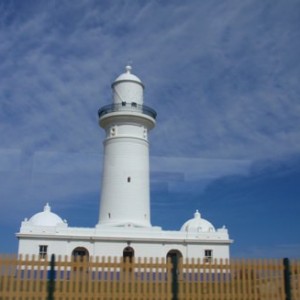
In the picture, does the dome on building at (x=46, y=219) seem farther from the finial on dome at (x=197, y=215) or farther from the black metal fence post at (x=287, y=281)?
the black metal fence post at (x=287, y=281)

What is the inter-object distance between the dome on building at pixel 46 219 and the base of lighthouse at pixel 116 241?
710 mm

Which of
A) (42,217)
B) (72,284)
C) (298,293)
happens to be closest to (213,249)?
(42,217)

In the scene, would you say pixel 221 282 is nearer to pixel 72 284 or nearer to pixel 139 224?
pixel 72 284

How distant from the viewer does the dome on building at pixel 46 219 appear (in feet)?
81.6

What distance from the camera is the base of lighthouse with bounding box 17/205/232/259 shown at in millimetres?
22703

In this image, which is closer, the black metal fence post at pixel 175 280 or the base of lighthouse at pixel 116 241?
the black metal fence post at pixel 175 280

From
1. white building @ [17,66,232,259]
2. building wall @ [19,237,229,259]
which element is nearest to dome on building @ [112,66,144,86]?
white building @ [17,66,232,259]

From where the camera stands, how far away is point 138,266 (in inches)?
396

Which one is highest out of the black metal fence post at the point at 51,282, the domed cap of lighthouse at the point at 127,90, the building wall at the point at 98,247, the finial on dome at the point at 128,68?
the finial on dome at the point at 128,68

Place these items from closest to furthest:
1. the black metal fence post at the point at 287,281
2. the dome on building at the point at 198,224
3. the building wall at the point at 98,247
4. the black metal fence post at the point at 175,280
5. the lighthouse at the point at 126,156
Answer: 1. the black metal fence post at the point at 175,280
2. the black metal fence post at the point at 287,281
3. the building wall at the point at 98,247
4. the lighthouse at the point at 126,156
5. the dome on building at the point at 198,224

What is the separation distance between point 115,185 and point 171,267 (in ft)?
50.1

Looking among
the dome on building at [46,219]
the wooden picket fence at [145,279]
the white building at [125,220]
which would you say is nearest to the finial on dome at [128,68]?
the white building at [125,220]

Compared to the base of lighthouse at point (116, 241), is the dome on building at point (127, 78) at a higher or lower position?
higher

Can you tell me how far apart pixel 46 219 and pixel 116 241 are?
15.9 ft
